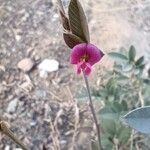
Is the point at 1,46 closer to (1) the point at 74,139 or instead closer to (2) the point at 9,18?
(2) the point at 9,18

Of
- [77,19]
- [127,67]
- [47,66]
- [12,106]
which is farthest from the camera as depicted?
[47,66]

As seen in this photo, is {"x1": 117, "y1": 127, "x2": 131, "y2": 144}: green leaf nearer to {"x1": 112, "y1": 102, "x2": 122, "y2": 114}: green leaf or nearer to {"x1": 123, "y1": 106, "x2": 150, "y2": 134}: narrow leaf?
{"x1": 112, "y1": 102, "x2": 122, "y2": 114}: green leaf

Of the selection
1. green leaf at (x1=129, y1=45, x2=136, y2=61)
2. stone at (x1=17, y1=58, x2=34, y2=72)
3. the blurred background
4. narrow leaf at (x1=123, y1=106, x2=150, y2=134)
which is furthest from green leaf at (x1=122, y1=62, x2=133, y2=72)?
stone at (x1=17, y1=58, x2=34, y2=72)

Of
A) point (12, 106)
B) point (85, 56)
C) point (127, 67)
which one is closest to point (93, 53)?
point (85, 56)

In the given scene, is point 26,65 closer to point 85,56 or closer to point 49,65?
point 49,65

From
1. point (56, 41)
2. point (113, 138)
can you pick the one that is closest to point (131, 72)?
point (113, 138)
